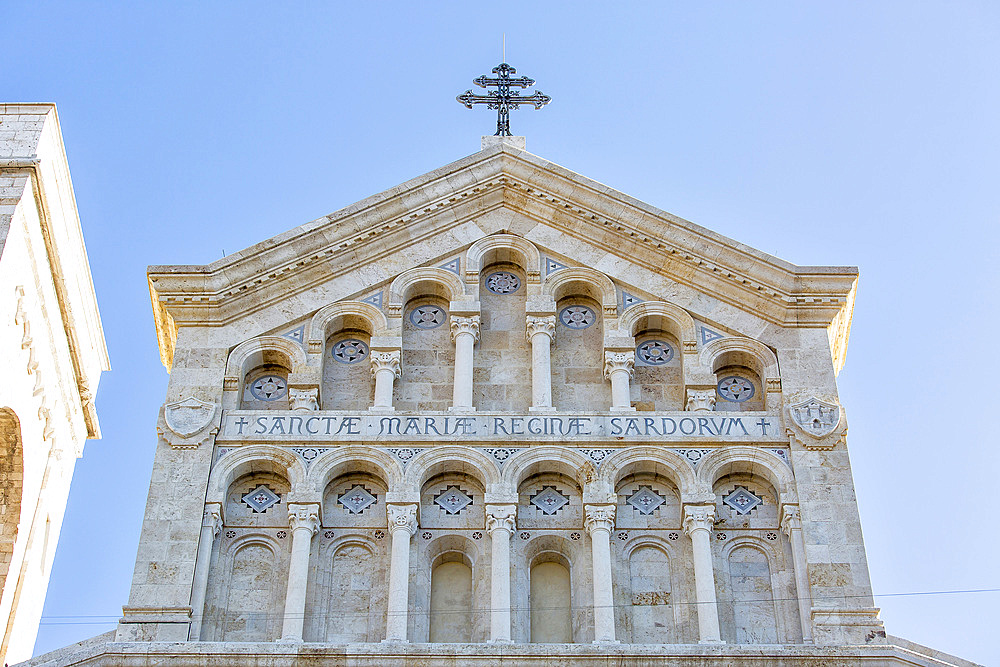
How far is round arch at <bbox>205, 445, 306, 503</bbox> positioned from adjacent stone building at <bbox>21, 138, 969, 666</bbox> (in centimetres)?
4

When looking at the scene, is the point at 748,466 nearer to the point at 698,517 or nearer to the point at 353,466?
the point at 698,517

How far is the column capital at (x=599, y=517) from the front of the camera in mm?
20484

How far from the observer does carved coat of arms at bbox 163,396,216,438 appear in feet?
70.1

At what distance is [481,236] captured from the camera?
2405 cm

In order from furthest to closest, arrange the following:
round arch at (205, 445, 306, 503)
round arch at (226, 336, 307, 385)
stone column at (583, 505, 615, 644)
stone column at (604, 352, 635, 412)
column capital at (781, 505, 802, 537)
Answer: round arch at (226, 336, 307, 385) → stone column at (604, 352, 635, 412) → round arch at (205, 445, 306, 503) → column capital at (781, 505, 802, 537) → stone column at (583, 505, 615, 644)

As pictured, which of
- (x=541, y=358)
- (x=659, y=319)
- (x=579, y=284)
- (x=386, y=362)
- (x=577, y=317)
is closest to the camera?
(x=386, y=362)

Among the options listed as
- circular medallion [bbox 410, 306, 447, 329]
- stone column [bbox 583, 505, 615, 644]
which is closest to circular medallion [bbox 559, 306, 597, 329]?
circular medallion [bbox 410, 306, 447, 329]

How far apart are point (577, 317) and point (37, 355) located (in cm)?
710

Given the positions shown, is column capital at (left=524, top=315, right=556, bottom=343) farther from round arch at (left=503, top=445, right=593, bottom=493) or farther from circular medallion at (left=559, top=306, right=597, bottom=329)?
round arch at (left=503, top=445, right=593, bottom=493)

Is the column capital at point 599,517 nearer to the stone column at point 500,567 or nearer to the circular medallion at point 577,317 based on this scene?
the stone column at point 500,567

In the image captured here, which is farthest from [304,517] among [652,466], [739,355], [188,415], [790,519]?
[739,355]

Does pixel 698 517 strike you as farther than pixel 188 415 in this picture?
No

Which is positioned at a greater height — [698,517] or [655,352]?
[655,352]

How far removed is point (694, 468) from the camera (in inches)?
825
